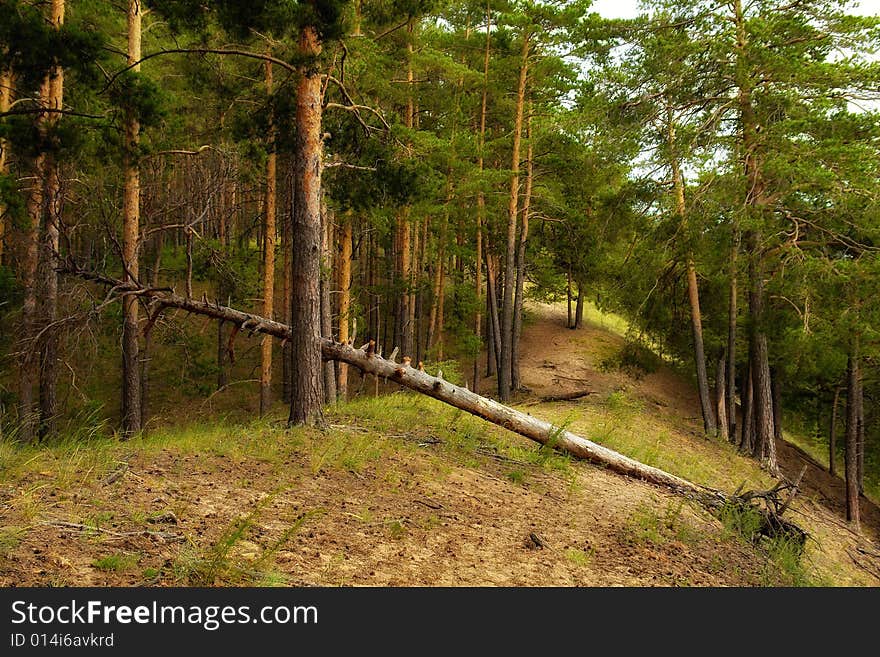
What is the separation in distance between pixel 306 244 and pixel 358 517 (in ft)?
14.3

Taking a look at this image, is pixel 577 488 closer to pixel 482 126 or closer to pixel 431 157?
pixel 431 157

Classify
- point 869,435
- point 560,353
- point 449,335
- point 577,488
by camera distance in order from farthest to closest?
point 449,335
point 560,353
point 869,435
point 577,488

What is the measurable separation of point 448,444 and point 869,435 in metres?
22.0

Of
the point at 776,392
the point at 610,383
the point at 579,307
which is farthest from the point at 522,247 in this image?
the point at 776,392

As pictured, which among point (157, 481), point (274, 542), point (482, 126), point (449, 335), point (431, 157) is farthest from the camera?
point (449, 335)

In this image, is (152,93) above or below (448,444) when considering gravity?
above

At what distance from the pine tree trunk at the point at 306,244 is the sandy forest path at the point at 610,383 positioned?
44.9 feet

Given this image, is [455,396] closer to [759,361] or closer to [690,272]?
[759,361]

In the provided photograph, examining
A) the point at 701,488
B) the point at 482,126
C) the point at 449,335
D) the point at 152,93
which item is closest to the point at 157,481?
the point at 152,93

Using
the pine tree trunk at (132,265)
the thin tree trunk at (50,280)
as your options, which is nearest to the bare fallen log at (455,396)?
the pine tree trunk at (132,265)

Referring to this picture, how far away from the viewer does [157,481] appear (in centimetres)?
570

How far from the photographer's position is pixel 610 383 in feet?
79.4

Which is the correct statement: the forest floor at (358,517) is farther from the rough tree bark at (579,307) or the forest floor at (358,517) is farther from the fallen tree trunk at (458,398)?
the rough tree bark at (579,307)

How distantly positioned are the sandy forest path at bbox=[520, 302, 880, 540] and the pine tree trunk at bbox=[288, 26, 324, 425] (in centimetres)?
1369
